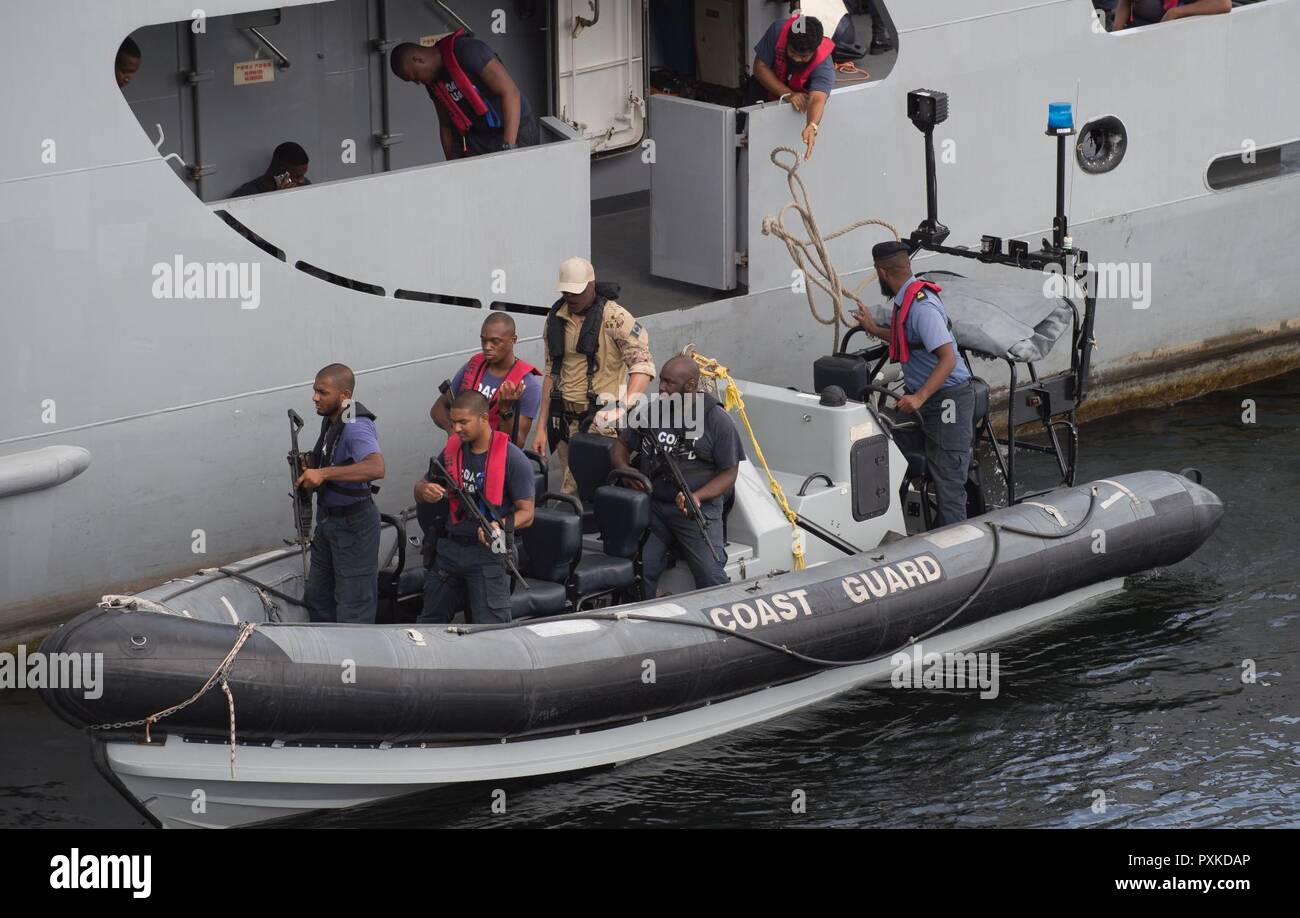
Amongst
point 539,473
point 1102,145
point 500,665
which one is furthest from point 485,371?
point 1102,145

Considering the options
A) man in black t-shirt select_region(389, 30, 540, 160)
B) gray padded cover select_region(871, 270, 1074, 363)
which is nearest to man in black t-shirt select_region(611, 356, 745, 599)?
gray padded cover select_region(871, 270, 1074, 363)

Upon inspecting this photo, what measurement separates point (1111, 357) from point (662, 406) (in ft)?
15.6

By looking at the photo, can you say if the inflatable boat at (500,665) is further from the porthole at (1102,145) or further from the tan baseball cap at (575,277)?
the porthole at (1102,145)

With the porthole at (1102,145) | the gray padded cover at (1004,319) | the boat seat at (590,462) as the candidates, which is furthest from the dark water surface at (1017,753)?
the porthole at (1102,145)

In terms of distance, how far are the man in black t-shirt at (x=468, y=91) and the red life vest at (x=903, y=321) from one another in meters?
2.06

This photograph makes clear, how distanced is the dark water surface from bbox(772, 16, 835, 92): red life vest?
3.00 m

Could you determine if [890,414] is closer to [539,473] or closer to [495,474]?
[539,473]

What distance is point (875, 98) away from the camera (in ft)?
32.9

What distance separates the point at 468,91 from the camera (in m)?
8.85

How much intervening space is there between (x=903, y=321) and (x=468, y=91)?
233cm
